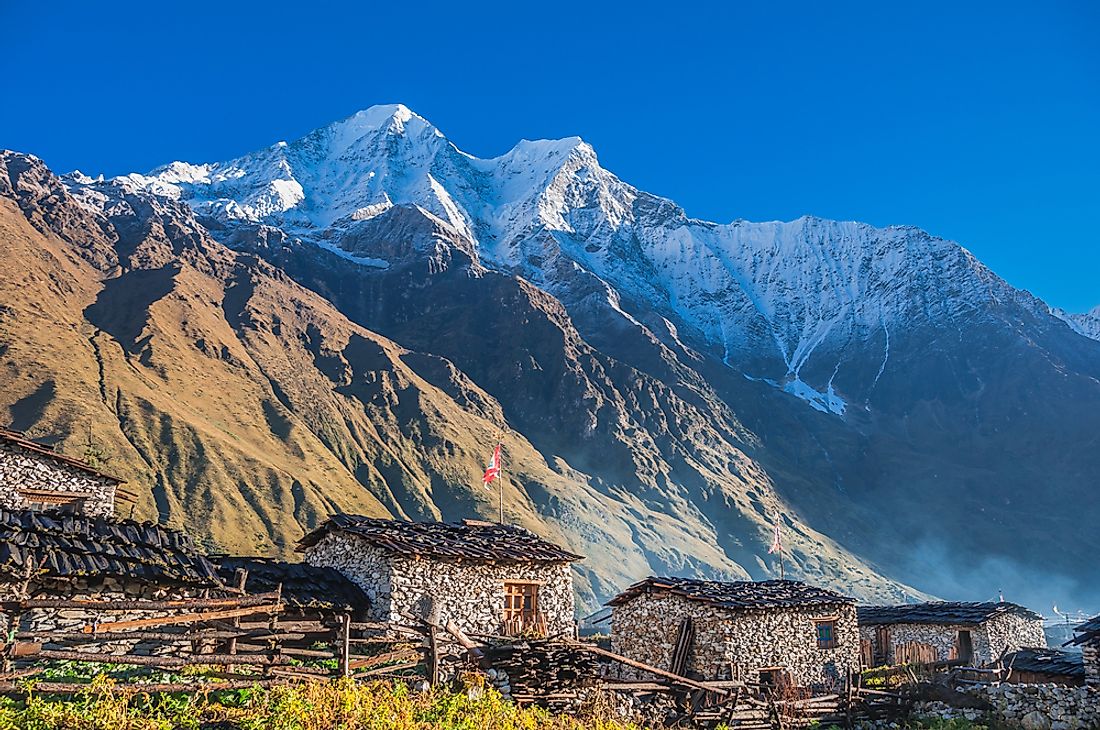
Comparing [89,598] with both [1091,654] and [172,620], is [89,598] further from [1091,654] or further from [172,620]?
[1091,654]

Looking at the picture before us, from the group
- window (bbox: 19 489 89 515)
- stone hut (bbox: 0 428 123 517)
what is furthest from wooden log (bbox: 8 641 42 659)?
window (bbox: 19 489 89 515)

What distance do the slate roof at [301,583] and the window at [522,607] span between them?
16.5 ft

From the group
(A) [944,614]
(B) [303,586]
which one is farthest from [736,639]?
(A) [944,614]

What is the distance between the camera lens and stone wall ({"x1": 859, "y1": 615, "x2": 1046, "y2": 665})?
46906mm

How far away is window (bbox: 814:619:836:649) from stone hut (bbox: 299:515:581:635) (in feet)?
35.7

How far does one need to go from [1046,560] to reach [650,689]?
145 m

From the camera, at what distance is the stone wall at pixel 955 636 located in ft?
154

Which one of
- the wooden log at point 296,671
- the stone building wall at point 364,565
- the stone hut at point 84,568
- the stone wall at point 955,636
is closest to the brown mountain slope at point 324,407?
the stone wall at point 955,636

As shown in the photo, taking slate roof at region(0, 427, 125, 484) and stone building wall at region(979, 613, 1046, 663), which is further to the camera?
stone building wall at region(979, 613, 1046, 663)

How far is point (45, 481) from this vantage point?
3400 centimetres

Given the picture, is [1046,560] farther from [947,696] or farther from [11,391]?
[11,391]

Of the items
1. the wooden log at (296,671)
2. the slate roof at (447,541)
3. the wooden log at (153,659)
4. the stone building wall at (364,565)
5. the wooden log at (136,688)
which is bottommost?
the wooden log at (136,688)

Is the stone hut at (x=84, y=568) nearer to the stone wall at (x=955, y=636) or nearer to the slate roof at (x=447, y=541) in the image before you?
the slate roof at (x=447, y=541)

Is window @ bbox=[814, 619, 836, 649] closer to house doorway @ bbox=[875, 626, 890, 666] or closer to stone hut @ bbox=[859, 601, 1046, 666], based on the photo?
stone hut @ bbox=[859, 601, 1046, 666]
